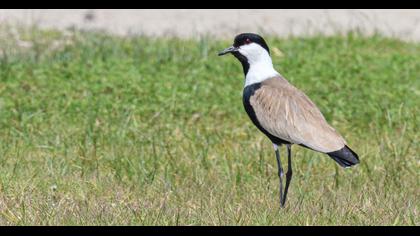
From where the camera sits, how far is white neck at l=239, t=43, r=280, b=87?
709 centimetres

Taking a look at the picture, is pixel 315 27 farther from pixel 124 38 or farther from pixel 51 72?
pixel 51 72

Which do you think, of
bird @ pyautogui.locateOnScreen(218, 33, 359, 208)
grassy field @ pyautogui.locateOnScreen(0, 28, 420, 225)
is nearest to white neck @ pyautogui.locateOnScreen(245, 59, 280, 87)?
bird @ pyautogui.locateOnScreen(218, 33, 359, 208)

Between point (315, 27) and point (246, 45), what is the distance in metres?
4.89

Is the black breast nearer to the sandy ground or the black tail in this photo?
the black tail

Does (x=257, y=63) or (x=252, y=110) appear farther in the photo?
(x=257, y=63)

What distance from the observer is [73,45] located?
10750mm

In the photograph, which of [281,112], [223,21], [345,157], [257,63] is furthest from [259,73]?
[223,21]

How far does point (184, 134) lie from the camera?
844cm

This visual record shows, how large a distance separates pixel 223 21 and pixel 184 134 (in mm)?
4091

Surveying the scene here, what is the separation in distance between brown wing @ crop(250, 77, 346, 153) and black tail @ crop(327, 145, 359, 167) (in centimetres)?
7

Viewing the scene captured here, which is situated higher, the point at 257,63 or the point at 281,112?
the point at 257,63

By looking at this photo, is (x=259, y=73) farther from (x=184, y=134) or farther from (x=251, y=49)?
(x=184, y=134)

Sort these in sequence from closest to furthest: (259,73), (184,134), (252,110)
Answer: (252,110)
(259,73)
(184,134)

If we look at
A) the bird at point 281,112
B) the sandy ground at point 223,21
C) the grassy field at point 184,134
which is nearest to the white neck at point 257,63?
the bird at point 281,112
